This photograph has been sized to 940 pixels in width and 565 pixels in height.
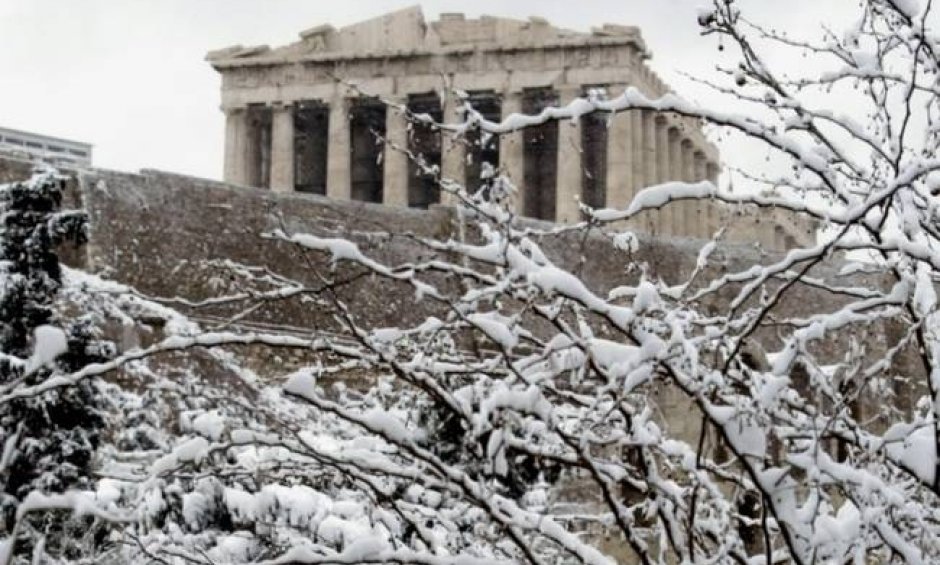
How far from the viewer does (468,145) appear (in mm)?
4109

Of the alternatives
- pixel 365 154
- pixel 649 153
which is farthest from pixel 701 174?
pixel 365 154

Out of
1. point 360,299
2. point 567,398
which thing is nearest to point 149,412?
point 567,398

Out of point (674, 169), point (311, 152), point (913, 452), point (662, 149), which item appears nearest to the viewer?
point (913, 452)

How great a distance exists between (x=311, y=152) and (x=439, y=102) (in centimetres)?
766

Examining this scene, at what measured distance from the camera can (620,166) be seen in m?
41.8

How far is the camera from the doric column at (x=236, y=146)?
4584 centimetres

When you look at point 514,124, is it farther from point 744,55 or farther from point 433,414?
point 433,414

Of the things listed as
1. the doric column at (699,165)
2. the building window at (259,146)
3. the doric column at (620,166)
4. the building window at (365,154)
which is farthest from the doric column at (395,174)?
the doric column at (699,165)

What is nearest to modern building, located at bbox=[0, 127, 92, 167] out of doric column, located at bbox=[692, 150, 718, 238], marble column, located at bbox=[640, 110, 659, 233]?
marble column, located at bbox=[640, 110, 659, 233]

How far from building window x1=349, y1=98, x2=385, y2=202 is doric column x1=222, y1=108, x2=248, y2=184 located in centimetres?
266

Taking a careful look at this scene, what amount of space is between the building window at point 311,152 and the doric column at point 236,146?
77.7 inches

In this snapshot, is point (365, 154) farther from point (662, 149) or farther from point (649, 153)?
point (649, 153)

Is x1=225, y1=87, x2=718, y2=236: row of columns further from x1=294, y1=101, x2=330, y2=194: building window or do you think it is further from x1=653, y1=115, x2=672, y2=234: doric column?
x1=294, y1=101, x2=330, y2=194: building window

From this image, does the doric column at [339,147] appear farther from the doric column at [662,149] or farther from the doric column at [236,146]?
the doric column at [662,149]
